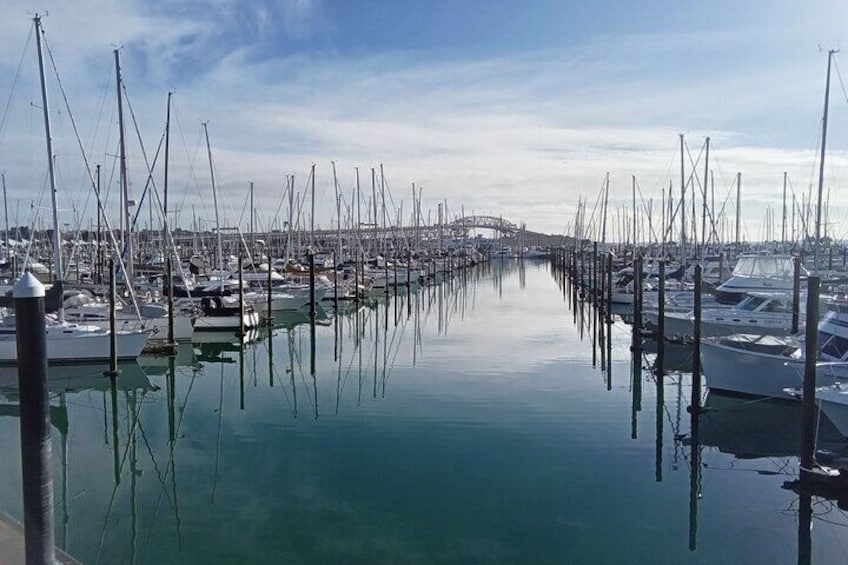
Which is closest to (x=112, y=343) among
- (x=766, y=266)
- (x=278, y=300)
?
(x=278, y=300)

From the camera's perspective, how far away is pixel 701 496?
1185 cm

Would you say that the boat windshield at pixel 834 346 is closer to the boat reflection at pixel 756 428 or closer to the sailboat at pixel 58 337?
the boat reflection at pixel 756 428

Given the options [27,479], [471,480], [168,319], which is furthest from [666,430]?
[168,319]

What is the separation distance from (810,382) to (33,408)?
10537 mm

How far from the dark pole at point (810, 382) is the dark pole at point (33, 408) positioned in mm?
10198

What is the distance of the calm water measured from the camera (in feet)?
32.4

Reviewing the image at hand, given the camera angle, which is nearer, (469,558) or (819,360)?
(469,558)

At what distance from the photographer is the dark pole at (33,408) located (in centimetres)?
534

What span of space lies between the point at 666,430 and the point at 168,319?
17853 millimetres

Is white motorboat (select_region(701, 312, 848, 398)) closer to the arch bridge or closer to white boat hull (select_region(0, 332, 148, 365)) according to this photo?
white boat hull (select_region(0, 332, 148, 365))

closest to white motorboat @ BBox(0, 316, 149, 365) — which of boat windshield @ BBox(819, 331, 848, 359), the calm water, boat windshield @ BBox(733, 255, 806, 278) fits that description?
the calm water

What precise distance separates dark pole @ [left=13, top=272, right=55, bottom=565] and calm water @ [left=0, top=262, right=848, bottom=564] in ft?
13.3

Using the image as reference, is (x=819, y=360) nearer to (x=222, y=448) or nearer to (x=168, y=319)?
(x=222, y=448)

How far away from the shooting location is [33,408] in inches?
213
